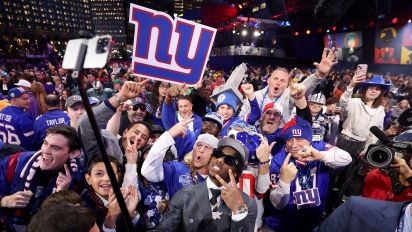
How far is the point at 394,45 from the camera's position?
19.7 meters

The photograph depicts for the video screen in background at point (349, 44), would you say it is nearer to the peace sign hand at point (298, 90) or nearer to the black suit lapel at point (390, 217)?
the peace sign hand at point (298, 90)

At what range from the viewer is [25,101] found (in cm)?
466

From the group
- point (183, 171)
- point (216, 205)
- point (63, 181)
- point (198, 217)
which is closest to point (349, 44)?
point (183, 171)

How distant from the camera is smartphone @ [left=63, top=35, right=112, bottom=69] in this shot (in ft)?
3.68

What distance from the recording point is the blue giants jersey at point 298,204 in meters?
3.00

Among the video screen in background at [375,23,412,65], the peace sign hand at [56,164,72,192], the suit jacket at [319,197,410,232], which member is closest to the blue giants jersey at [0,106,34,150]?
the peace sign hand at [56,164,72,192]

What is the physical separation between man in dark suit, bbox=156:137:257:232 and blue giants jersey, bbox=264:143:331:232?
103 centimetres

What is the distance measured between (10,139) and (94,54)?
397 cm

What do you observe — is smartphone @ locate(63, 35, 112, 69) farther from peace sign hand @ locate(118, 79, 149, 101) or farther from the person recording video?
the person recording video

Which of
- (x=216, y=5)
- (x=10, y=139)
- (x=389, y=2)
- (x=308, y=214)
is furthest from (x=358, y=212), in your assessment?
(x=216, y=5)

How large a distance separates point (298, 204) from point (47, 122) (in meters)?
3.66

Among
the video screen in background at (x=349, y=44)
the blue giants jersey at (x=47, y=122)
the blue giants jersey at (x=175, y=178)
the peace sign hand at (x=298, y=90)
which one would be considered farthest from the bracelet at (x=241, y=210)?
the video screen in background at (x=349, y=44)

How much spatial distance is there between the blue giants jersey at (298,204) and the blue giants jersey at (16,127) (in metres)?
3.77

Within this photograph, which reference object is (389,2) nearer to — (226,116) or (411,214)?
(226,116)
